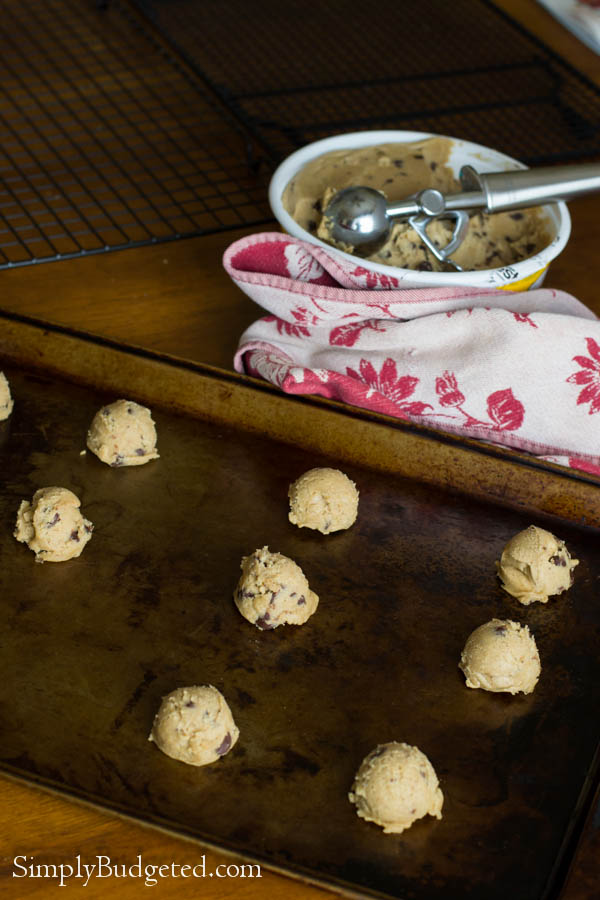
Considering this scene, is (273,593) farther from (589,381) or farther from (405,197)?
(405,197)

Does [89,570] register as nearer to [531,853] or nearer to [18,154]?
[531,853]

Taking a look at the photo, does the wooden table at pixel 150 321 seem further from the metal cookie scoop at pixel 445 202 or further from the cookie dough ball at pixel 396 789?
the metal cookie scoop at pixel 445 202

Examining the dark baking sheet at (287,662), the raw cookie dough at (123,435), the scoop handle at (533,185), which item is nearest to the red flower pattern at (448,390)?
the dark baking sheet at (287,662)

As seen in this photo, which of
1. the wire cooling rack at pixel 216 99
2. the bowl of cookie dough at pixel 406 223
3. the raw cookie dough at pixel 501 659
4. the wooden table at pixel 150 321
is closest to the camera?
the wooden table at pixel 150 321

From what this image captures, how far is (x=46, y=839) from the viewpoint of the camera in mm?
813

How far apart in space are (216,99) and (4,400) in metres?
0.85

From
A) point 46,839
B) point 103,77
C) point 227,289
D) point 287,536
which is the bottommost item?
point 46,839

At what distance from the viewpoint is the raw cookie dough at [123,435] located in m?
1.10

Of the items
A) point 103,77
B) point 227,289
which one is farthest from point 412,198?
point 103,77

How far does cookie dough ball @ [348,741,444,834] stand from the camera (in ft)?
2.66

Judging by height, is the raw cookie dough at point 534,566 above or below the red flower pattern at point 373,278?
below

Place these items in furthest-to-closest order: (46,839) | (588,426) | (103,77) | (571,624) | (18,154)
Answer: (103,77) → (18,154) → (588,426) → (571,624) → (46,839)

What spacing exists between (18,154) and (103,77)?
0.98 feet

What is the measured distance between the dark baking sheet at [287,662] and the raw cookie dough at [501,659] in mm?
→ 16
